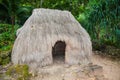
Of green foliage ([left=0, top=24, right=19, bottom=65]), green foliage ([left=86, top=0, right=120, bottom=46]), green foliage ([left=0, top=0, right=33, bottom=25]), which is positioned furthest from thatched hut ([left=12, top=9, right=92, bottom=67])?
green foliage ([left=0, top=0, right=33, bottom=25])

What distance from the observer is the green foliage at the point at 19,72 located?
8.07m

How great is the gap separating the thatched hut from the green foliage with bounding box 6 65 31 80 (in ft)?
1.08

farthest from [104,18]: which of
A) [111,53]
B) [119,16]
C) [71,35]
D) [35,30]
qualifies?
[35,30]

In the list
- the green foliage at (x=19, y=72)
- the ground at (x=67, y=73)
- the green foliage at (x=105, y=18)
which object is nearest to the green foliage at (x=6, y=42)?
the ground at (x=67, y=73)

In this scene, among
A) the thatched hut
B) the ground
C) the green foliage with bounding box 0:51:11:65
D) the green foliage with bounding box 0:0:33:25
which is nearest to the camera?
the ground

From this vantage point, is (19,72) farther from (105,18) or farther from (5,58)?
(105,18)

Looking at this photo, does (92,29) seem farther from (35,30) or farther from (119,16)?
(35,30)

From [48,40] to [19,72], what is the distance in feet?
6.18

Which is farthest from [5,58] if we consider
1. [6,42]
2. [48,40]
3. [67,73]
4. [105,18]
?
[105,18]

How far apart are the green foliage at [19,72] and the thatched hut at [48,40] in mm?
331

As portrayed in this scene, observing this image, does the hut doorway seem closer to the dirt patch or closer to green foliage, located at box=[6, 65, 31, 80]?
the dirt patch

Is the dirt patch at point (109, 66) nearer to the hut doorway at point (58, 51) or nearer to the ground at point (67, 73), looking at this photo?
the ground at point (67, 73)

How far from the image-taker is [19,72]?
823 cm

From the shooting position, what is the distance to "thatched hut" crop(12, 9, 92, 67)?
867 cm
